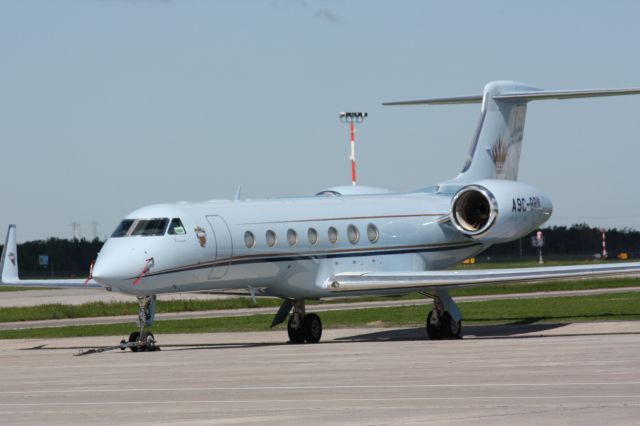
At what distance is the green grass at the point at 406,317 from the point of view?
33.0 metres

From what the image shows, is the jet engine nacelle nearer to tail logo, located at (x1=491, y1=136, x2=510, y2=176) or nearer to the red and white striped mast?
tail logo, located at (x1=491, y1=136, x2=510, y2=176)

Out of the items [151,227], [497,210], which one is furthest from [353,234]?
[151,227]

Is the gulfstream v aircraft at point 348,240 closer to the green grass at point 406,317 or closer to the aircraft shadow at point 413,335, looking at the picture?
the aircraft shadow at point 413,335

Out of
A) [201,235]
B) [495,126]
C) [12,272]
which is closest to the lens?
[201,235]

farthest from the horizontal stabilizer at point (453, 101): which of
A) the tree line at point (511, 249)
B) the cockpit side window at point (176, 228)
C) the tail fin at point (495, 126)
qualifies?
the tree line at point (511, 249)

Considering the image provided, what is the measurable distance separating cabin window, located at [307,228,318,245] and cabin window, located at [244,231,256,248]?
1642 millimetres

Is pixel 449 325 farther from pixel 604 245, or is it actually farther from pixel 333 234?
pixel 604 245

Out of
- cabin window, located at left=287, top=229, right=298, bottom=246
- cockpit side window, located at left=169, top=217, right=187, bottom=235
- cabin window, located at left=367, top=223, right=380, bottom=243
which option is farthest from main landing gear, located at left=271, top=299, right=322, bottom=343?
cockpit side window, located at left=169, top=217, right=187, bottom=235

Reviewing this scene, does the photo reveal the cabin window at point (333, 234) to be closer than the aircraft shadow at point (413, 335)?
No

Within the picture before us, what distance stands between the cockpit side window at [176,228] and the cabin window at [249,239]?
63.0 inches

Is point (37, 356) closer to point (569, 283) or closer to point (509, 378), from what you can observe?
point (509, 378)

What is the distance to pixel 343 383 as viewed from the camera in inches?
657

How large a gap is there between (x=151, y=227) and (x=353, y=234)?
17.8 ft

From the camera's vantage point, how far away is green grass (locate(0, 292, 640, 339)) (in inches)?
1300
